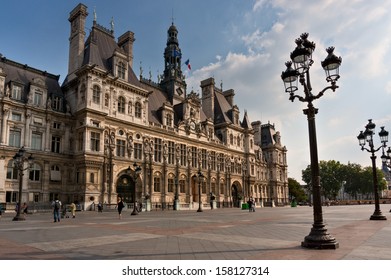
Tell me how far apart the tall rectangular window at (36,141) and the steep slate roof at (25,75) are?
494 centimetres

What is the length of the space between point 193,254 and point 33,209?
3142 centimetres

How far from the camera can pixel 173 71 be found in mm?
59188

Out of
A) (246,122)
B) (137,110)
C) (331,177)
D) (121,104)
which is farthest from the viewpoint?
(331,177)

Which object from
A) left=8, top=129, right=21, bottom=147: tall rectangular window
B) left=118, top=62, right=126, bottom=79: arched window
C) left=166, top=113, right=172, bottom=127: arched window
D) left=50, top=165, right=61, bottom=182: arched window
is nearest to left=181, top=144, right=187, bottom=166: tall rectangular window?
left=166, top=113, right=172, bottom=127: arched window

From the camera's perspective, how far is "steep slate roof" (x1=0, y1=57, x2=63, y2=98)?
37312 millimetres

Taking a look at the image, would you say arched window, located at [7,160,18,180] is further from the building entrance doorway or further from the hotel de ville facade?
the building entrance doorway

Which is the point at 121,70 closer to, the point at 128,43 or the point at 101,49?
the point at 101,49

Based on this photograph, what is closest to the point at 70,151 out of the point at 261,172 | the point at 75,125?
the point at 75,125

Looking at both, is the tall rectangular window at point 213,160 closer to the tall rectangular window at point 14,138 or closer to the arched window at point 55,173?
the arched window at point 55,173

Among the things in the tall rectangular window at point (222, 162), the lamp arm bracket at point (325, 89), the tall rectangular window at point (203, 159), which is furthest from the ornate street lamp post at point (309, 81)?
the tall rectangular window at point (222, 162)

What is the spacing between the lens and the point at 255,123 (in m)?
89.8

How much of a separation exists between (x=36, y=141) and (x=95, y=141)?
264 inches

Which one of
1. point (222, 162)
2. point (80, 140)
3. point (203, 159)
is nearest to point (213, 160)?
point (222, 162)
